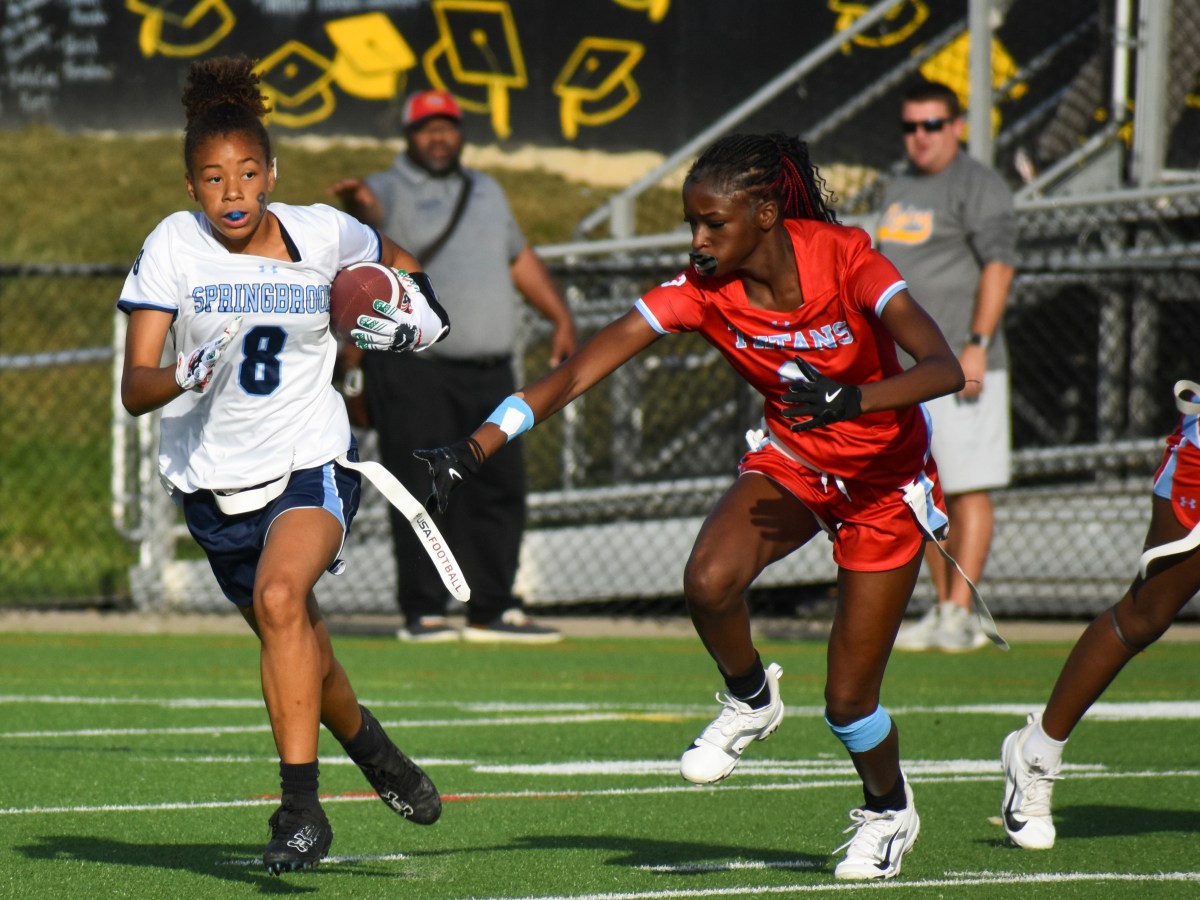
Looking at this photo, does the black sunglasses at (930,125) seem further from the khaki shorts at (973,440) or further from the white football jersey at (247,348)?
the white football jersey at (247,348)

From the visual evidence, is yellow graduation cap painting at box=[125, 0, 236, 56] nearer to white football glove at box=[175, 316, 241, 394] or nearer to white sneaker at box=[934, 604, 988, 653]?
white sneaker at box=[934, 604, 988, 653]

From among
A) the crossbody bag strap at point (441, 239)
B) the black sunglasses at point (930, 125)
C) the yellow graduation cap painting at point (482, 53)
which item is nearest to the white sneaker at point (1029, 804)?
the black sunglasses at point (930, 125)

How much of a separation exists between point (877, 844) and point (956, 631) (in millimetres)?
4578

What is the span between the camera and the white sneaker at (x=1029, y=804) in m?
4.67

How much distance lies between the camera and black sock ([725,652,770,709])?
4699 millimetres

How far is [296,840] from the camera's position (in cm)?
404

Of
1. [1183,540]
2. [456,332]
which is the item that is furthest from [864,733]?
[456,332]

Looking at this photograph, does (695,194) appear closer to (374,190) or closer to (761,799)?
(761,799)

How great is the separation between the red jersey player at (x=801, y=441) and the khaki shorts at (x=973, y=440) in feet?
13.1

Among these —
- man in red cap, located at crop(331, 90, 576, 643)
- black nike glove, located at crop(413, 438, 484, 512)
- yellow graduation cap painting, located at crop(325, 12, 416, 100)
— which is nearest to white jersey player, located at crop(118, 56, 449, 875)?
black nike glove, located at crop(413, 438, 484, 512)

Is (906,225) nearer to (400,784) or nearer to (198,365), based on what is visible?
(400,784)

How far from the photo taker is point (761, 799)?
5457mm

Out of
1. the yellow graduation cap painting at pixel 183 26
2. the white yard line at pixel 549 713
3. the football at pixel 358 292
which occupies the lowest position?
the white yard line at pixel 549 713

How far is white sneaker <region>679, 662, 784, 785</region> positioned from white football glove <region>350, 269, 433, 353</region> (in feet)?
3.98
